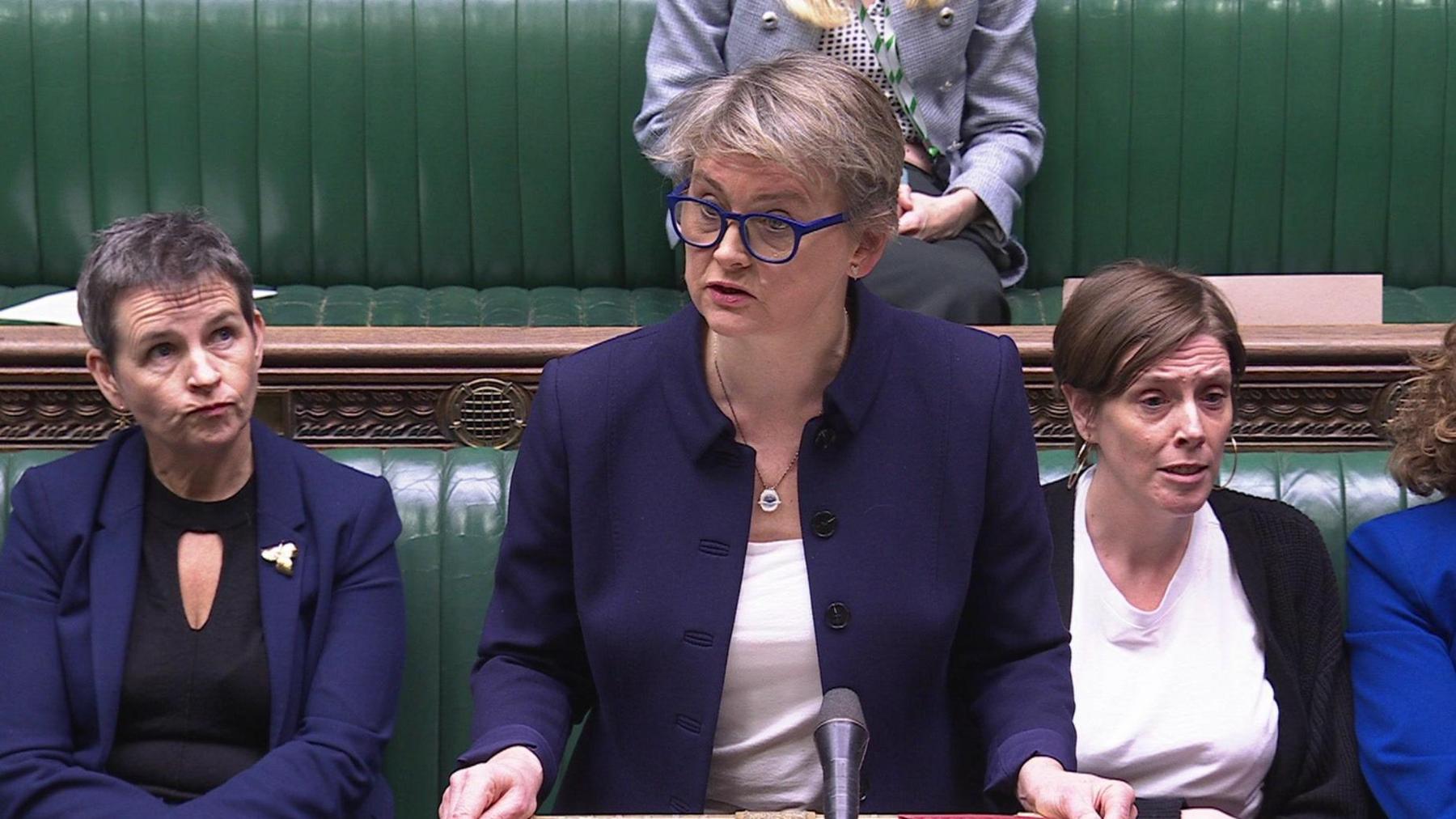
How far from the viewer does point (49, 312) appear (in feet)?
10.2

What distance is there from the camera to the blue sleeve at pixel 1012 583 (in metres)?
1.77

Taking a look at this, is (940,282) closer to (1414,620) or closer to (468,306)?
(468,306)

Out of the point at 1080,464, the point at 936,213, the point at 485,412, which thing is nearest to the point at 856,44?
the point at 936,213

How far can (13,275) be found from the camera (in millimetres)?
3762

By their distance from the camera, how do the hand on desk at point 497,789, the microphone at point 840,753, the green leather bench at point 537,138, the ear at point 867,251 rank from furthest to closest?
the green leather bench at point 537,138 < the ear at point 867,251 < the hand on desk at point 497,789 < the microphone at point 840,753

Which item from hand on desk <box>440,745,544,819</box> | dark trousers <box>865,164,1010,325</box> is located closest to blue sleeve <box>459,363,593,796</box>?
hand on desk <box>440,745,544,819</box>

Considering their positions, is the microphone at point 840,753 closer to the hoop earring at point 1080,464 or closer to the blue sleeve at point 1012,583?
the blue sleeve at point 1012,583

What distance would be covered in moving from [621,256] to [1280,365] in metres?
1.45

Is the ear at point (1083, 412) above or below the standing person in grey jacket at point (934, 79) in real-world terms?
below

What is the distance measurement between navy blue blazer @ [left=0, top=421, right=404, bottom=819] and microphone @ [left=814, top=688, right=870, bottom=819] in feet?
2.67

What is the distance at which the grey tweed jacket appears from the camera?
10.8ft

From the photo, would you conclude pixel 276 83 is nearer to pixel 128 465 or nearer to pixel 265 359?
pixel 265 359

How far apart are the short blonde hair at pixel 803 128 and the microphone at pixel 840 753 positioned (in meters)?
0.51

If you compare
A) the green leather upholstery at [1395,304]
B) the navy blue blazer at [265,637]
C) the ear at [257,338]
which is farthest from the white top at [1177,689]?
the green leather upholstery at [1395,304]
